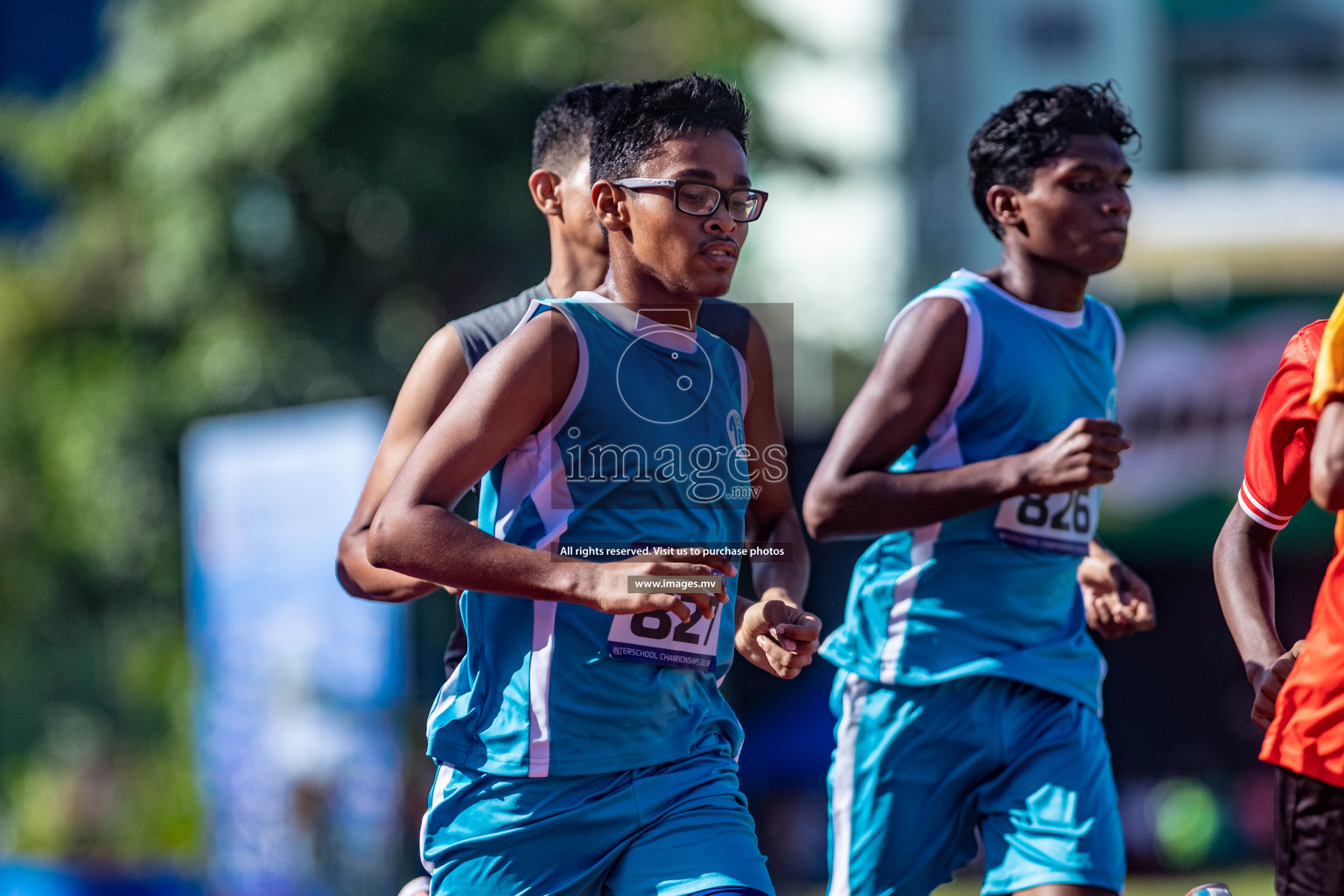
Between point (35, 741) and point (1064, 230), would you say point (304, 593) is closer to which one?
point (1064, 230)

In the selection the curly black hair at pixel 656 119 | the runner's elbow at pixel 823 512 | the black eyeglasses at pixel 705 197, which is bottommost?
the runner's elbow at pixel 823 512

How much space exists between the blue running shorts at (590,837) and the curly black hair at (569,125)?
148cm

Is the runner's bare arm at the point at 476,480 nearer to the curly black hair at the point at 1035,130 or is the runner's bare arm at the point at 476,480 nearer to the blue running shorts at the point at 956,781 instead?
the blue running shorts at the point at 956,781

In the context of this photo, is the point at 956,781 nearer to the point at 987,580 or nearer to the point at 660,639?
the point at 987,580

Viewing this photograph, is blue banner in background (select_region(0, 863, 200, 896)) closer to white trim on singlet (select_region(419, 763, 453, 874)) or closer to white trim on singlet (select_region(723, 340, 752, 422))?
white trim on singlet (select_region(419, 763, 453, 874))

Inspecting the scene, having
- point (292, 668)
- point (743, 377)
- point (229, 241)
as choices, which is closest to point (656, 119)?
point (743, 377)

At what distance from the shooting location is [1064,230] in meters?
4.06

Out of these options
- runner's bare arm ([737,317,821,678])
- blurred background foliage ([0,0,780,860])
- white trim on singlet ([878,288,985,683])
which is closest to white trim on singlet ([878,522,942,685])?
white trim on singlet ([878,288,985,683])

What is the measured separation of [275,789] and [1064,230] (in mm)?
7423

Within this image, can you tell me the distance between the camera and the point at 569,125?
3990mm

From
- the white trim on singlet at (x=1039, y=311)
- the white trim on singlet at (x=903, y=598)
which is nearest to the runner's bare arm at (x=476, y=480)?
the white trim on singlet at (x=903, y=598)

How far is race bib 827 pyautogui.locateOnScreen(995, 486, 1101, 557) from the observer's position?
398 centimetres

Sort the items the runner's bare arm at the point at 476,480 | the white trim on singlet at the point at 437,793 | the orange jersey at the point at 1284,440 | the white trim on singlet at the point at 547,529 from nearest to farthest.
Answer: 1. the runner's bare arm at the point at 476,480
2. the orange jersey at the point at 1284,440
3. the white trim on singlet at the point at 547,529
4. the white trim on singlet at the point at 437,793

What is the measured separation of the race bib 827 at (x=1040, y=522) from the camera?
398cm
